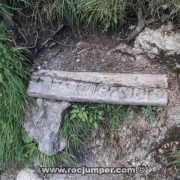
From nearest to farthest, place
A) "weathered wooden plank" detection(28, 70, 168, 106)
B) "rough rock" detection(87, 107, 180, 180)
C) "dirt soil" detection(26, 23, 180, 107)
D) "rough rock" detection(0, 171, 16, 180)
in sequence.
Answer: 1. "rough rock" detection(87, 107, 180, 180)
2. "weathered wooden plank" detection(28, 70, 168, 106)
3. "dirt soil" detection(26, 23, 180, 107)
4. "rough rock" detection(0, 171, 16, 180)

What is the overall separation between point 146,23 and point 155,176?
166 cm

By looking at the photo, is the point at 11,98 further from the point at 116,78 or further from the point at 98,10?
the point at 98,10

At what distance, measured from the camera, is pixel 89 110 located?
8.58 ft

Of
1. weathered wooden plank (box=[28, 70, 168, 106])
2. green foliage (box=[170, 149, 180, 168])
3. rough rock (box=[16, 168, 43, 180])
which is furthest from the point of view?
rough rock (box=[16, 168, 43, 180])

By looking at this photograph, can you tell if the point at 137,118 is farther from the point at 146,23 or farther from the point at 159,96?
the point at 146,23

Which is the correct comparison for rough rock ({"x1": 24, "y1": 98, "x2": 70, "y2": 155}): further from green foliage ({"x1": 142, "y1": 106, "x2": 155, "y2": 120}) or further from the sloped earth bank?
green foliage ({"x1": 142, "y1": 106, "x2": 155, "y2": 120})

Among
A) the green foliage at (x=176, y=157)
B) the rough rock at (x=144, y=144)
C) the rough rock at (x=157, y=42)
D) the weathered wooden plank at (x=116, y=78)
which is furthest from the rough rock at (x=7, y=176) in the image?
the rough rock at (x=157, y=42)

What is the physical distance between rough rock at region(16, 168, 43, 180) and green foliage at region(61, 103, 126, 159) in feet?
1.86

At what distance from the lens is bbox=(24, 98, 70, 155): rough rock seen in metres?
2.56

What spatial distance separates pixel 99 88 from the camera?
7.80 feet

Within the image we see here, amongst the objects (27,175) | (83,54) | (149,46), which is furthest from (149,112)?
(27,175)

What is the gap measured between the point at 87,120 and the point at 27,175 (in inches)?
44.6

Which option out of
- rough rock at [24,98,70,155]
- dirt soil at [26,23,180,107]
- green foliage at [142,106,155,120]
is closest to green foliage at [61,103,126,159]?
rough rock at [24,98,70,155]

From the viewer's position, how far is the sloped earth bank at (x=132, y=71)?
2139mm
